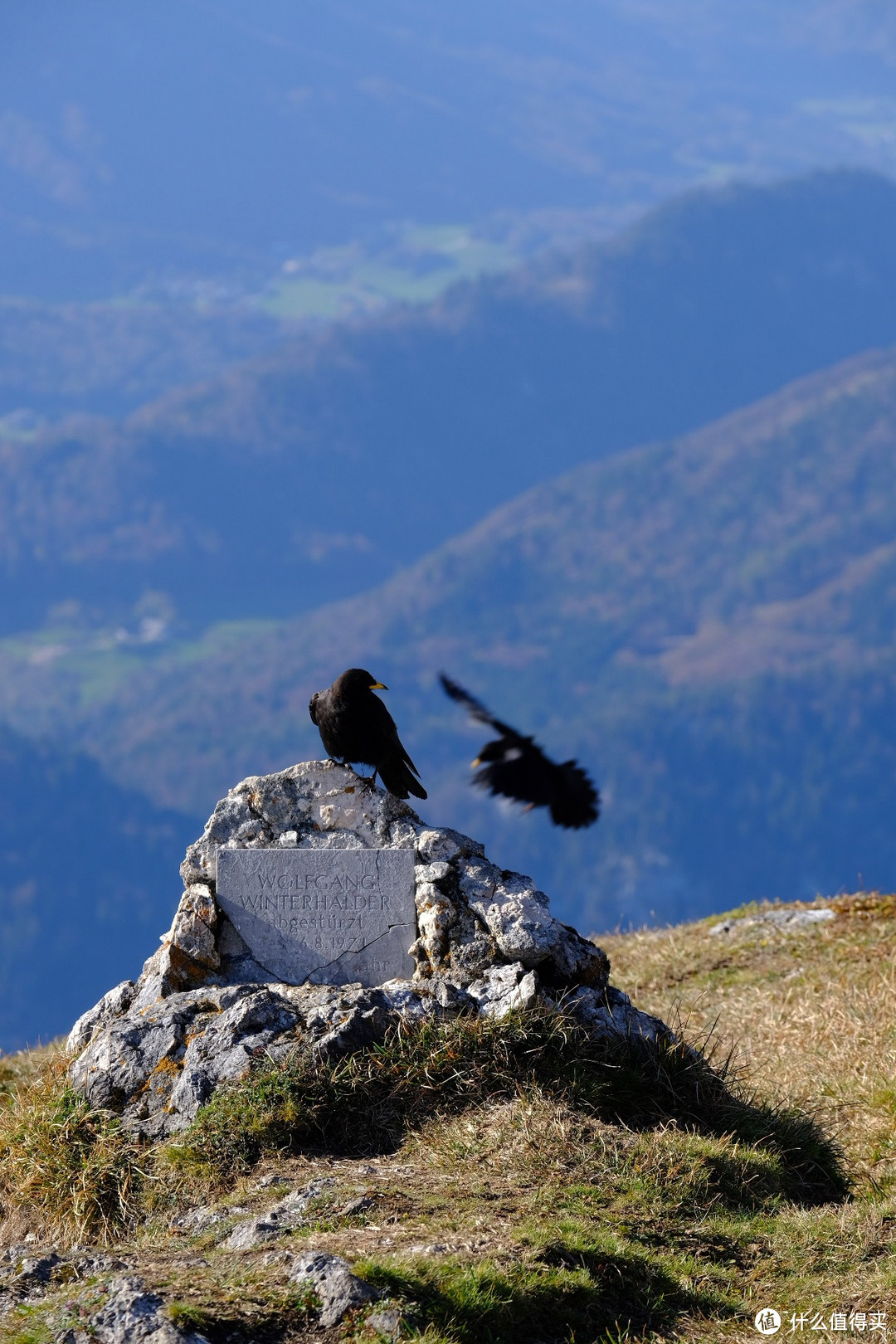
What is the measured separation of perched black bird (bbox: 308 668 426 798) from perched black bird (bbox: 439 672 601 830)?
69.7 inches

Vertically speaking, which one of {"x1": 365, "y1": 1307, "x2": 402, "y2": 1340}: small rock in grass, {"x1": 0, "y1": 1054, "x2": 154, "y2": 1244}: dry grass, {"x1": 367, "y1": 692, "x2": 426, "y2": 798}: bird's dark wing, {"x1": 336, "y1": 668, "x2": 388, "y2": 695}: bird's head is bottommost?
{"x1": 365, "y1": 1307, "x2": 402, "y2": 1340}: small rock in grass

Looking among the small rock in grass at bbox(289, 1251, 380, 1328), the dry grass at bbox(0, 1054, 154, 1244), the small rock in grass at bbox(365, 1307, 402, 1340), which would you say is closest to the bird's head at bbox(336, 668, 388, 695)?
the dry grass at bbox(0, 1054, 154, 1244)

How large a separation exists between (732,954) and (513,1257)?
9040 millimetres

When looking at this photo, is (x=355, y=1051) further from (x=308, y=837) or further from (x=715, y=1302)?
(x=715, y=1302)

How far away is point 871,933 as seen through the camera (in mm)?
15711

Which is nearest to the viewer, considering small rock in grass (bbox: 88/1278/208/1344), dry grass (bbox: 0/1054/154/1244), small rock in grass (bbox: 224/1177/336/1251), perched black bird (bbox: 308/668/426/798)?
small rock in grass (bbox: 88/1278/208/1344)

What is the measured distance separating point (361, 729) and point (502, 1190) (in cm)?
365

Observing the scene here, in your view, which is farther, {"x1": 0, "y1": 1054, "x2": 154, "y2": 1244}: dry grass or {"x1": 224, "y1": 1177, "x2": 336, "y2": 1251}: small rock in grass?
{"x1": 0, "y1": 1054, "x2": 154, "y2": 1244}: dry grass

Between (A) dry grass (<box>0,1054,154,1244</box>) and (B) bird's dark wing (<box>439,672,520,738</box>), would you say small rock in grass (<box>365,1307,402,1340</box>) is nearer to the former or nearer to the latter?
(A) dry grass (<box>0,1054,154,1244</box>)

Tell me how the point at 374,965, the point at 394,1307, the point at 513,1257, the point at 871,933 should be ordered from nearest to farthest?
the point at 394,1307, the point at 513,1257, the point at 374,965, the point at 871,933

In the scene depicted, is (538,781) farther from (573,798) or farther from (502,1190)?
(502,1190)

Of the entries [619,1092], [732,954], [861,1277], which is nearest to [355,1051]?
[619,1092]

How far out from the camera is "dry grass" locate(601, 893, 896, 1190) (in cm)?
1055

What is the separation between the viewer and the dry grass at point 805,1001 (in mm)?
10547
